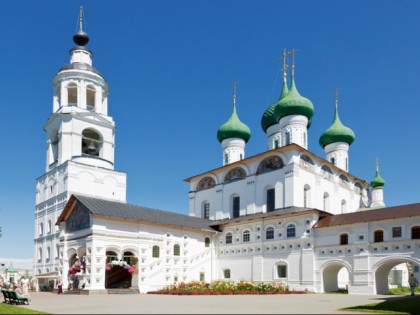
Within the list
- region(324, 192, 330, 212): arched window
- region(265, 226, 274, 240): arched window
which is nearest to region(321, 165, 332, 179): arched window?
region(324, 192, 330, 212): arched window

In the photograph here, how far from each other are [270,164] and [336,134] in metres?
10.9

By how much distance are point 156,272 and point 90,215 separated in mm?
5954

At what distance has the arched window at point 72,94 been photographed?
41528 millimetres

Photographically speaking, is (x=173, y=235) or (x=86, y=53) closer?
Answer: (x=173, y=235)

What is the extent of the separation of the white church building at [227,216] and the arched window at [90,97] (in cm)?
13

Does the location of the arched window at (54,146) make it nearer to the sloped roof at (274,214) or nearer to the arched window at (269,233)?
the sloped roof at (274,214)

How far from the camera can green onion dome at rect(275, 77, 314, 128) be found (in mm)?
37969

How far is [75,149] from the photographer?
4012 centimetres

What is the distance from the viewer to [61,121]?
40281 millimetres

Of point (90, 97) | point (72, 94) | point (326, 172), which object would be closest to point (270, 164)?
point (326, 172)

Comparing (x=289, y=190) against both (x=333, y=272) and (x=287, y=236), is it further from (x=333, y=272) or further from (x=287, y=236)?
(x=333, y=272)

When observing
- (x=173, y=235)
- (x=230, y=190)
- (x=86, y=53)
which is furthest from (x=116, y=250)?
(x=86, y=53)

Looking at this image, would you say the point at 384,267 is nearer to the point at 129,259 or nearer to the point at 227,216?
the point at 227,216

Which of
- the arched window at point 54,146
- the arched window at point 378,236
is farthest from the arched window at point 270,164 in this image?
the arched window at point 54,146
